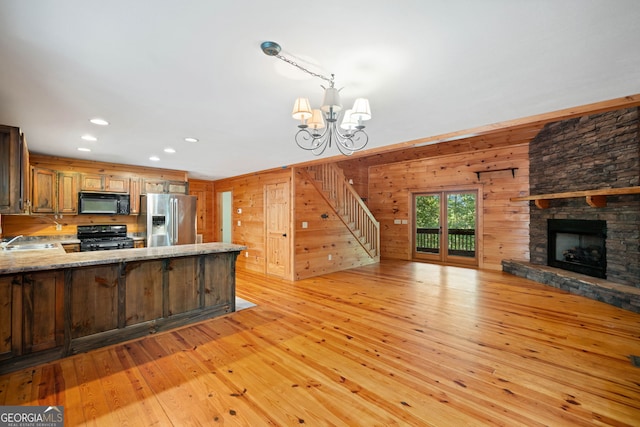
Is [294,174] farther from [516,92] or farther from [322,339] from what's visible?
[516,92]

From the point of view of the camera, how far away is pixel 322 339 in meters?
3.03

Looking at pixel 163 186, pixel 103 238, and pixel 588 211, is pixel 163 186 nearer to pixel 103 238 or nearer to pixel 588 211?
pixel 103 238

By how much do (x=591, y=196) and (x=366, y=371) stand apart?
457cm

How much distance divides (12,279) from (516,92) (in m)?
4.52

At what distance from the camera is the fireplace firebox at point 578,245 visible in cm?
459

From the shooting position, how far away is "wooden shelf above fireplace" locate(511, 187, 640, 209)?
3.84m

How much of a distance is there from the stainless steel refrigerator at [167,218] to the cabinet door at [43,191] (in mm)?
1323

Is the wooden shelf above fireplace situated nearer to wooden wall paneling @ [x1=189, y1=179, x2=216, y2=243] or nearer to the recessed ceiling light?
the recessed ceiling light

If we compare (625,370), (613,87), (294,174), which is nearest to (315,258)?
(294,174)

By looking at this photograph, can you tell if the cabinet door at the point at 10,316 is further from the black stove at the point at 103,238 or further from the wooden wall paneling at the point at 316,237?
the wooden wall paneling at the point at 316,237

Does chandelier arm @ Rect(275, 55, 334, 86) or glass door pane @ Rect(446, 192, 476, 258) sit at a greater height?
chandelier arm @ Rect(275, 55, 334, 86)

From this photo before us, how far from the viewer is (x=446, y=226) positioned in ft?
24.3

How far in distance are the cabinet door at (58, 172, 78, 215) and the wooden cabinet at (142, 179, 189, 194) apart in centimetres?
107

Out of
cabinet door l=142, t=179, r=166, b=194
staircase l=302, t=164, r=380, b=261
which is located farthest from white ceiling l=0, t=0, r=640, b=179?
staircase l=302, t=164, r=380, b=261
